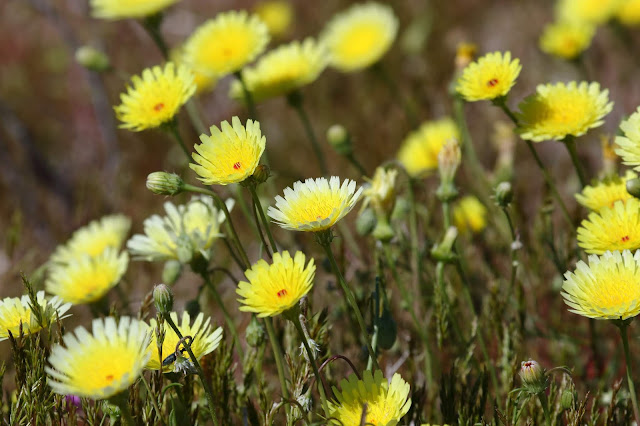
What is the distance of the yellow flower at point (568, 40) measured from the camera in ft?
9.03

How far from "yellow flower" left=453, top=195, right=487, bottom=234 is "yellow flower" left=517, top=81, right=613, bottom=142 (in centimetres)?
90

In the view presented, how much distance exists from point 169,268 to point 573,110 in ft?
4.12

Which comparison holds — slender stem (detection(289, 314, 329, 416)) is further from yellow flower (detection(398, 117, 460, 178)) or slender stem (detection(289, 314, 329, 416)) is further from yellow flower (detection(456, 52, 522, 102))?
yellow flower (detection(398, 117, 460, 178))

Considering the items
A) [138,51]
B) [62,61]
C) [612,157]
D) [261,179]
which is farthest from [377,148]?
[62,61]

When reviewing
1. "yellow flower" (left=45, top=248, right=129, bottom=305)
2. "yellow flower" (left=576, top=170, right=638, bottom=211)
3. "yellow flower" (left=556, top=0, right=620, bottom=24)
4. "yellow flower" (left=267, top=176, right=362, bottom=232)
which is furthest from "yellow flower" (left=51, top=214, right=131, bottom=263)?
"yellow flower" (left=556, top=0, right=620, bottom=24)

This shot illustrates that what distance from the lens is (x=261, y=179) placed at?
1532 mm

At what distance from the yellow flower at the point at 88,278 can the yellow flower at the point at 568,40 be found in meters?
1.95

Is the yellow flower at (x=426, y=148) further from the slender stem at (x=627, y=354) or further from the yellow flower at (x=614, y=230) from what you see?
the slender stem at (x=627, y=354)

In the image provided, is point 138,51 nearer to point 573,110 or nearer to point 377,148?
point 377,148

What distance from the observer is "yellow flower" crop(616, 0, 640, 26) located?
137 inches

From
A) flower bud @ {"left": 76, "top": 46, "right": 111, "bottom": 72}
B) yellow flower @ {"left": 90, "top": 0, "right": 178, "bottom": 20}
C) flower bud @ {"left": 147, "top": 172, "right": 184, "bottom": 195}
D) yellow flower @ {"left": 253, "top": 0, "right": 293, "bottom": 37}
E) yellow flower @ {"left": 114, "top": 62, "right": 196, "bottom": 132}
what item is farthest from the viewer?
yellow flower @ {"left": 253, "top": 0, "right": 293, "bottom": 37}

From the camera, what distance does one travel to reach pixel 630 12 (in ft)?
11.5

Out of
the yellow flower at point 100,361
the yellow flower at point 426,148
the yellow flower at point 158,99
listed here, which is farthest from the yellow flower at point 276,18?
the yellow flower at point 100,361

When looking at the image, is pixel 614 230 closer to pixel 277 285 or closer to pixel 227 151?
pixel 277 285
